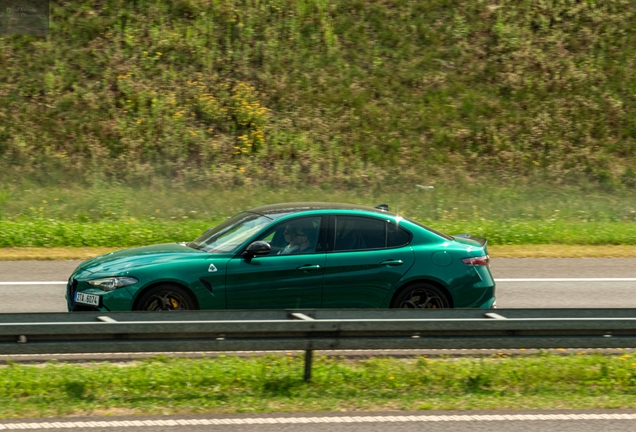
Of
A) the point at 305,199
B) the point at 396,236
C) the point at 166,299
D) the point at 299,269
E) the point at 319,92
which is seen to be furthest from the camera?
the point at 319,92

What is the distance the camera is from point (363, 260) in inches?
380

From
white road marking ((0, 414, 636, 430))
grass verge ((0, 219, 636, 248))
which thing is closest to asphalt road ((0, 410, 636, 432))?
white road marking ((0, 414, 636, 430))

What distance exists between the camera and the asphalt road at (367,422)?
6398 millimetres

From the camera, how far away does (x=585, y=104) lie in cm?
2591

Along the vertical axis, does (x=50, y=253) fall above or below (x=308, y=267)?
below

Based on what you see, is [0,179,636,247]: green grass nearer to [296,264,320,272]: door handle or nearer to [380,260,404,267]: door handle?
[296,264,320,272]: door handle

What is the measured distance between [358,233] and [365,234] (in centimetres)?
9

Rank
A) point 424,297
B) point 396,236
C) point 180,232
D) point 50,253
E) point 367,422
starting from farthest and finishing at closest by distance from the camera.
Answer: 1. point 180,232
2. point 50,253
3. point 396,236
4. point 424,297
5. point 367,422

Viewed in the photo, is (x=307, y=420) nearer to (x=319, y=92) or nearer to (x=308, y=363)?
(x=308, y=363)

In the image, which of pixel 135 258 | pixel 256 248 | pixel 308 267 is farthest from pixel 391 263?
pixel 135 258

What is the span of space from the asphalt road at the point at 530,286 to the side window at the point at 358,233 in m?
3.18

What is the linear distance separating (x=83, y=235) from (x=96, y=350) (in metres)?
10.00

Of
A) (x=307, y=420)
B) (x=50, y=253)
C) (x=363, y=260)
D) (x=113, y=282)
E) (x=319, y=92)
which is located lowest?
(x=307, y=420)

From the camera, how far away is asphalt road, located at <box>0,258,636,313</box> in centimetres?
1216
